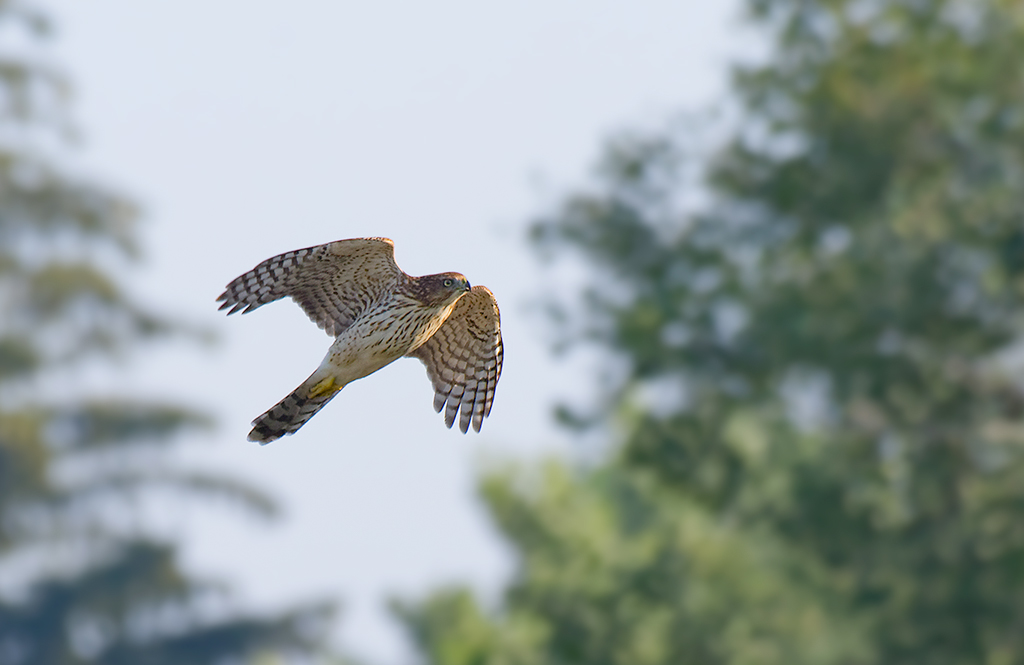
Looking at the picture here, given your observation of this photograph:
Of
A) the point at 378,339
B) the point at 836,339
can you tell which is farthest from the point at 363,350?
the point at 836,339

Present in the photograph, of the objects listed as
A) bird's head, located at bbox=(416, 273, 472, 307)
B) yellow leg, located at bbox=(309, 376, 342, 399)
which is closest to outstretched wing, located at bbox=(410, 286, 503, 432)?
bird's head, located at bbox=(416, 273, 472, 307)

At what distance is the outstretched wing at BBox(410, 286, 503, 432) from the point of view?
8.81 meters

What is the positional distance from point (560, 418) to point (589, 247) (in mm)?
2375

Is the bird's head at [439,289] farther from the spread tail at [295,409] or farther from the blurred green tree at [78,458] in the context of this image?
the blurred green tree at [78,458]

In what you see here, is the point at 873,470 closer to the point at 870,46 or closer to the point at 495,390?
the point at 870,46

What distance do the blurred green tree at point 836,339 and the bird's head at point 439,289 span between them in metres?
12.0

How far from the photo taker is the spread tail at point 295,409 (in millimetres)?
8281

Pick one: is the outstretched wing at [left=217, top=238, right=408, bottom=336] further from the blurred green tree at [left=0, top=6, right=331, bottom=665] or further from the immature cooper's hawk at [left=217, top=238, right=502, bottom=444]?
the blurred green tree at [left=0, top=6, right=331, bottom=665]

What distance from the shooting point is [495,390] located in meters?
8.82

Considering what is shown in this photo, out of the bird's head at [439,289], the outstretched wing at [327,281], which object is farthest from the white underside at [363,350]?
the outstretched wing at [327,281]

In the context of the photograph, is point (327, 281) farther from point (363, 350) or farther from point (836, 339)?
point (836, 339)

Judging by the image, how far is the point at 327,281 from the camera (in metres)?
8.59

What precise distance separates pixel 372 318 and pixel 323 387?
388 mm

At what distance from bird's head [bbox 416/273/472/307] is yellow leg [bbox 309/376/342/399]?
56 cm
